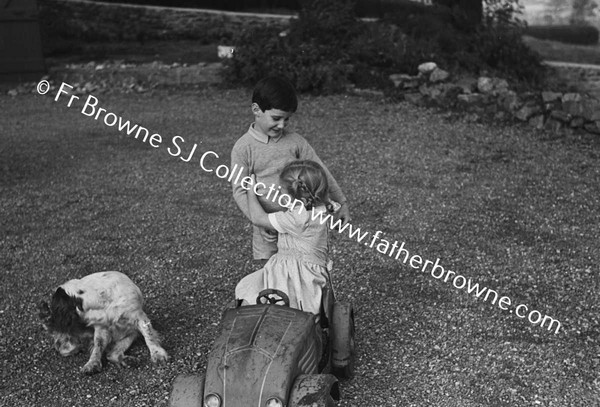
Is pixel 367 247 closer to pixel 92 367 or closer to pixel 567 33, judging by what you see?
pixel 92 367

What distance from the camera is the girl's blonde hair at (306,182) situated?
12.5 feet

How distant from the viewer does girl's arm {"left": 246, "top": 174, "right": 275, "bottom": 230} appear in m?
4.00

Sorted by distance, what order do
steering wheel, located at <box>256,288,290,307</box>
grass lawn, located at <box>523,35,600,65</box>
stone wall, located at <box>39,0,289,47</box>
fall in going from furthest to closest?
stone wall, located at <box>39,0,289,47</box> < grass lawn, located at <box>523,35,600,65</box> < steering wheel, located at <box>256,288,290,307</box>

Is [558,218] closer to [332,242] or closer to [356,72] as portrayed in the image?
[332,242]

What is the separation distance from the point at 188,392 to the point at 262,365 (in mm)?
337

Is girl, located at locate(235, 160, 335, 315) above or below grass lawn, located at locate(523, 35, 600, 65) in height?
above

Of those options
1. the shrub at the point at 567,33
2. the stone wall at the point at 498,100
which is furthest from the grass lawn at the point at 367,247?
the shrub at the point at 567,33

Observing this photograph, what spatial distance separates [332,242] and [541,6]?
325 inches

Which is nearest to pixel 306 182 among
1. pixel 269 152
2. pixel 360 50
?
pixel 269 152

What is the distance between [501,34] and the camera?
40.5 feet

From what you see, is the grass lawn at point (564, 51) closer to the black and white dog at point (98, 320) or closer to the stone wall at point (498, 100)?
the stone wall at point (498, 100)

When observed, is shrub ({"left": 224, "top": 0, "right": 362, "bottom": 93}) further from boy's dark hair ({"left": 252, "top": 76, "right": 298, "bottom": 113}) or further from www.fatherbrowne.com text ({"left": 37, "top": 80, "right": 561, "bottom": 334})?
boy's dark hair ({"left": 252, "top": 76, "right": 298, "bottom": 113})

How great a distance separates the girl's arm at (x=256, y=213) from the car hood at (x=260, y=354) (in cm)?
53

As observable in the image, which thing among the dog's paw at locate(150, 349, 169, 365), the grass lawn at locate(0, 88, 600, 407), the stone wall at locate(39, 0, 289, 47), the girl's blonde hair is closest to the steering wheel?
the girl's blonde hair
